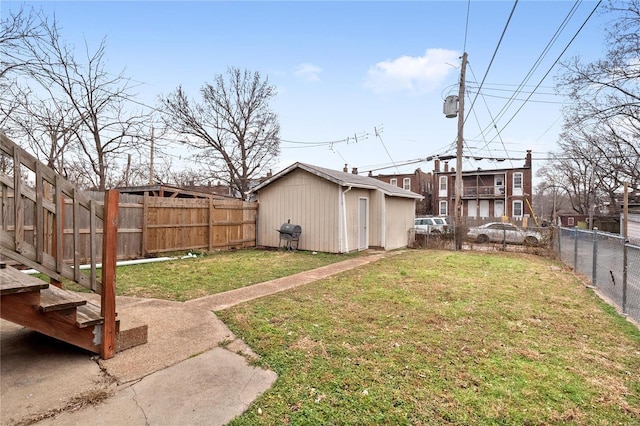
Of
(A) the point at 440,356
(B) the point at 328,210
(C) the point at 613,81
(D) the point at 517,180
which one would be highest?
(C) the point at 613,81

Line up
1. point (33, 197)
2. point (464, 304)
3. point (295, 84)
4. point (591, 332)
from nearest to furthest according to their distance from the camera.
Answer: point (33, 197) → point (591, 332) → point (464, 304) → point (295, 84)

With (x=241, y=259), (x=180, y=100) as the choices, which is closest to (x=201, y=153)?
(x=180, y=100)

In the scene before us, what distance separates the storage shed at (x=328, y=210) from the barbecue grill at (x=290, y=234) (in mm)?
206

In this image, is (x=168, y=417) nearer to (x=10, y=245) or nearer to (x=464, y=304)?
(x=10, y=245)

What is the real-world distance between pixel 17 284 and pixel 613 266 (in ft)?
27.9

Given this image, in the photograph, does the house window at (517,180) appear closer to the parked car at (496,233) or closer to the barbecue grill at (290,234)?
the parked car at (496,233)

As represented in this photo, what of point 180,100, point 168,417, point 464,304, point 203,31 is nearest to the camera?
point 168,417

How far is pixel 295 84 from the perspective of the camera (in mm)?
14820

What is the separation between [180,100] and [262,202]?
14.2m

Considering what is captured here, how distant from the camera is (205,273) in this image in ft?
23.4

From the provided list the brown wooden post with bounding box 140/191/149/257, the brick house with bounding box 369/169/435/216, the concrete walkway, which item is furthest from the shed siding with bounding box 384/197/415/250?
the brick house with bounding box 369/169/435/216

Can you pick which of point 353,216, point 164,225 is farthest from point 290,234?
point 164,225

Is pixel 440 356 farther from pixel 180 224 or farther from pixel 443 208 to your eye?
pixel 443 208

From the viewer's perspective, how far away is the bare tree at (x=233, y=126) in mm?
22875
